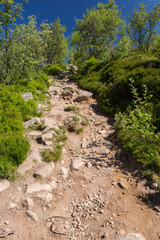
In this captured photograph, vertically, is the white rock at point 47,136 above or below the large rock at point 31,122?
below

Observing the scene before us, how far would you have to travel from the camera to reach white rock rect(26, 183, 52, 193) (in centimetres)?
431

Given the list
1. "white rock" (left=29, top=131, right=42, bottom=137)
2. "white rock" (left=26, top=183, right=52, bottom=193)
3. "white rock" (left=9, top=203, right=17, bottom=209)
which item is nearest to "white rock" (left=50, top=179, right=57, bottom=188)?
"white rock" (left=26, top=183, right=52, bottom=193)

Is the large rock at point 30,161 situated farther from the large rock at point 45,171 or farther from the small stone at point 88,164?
the small stone at point 88,164

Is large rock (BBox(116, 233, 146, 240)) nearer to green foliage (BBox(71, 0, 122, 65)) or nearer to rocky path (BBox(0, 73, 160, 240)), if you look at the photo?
rocky path (BBox(0, 73, 160, 240))

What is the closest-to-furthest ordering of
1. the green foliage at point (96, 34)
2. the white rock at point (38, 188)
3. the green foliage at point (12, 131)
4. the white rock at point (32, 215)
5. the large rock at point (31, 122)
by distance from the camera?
the white rock at point (32, 215) < the white rock at point (38, 188) < the green foliage at point (12, 131) < the large rock at point (31, 122) < the green foliage at point (96, 34)

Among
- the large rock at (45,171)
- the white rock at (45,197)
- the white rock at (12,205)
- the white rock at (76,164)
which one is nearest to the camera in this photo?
the white rock at (12,205)

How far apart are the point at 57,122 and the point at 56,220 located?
215 inches

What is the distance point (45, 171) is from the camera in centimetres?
496

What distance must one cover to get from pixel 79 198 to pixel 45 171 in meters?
1.53

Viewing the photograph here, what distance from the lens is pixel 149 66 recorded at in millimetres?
11328

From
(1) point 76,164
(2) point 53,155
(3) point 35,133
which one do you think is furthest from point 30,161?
(3) point 35,133

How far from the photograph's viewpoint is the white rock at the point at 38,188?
14.1 ft

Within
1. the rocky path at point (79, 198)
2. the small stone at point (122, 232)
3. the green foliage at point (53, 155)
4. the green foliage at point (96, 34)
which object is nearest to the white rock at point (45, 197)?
the rocky path at point (79, 198)

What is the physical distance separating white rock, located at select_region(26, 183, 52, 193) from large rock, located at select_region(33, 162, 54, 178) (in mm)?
347
